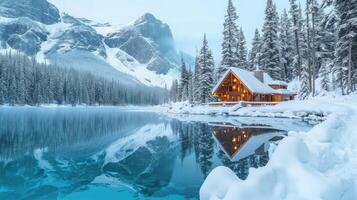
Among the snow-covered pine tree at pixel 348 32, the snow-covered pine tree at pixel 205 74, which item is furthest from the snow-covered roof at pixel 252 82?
the snow-covered pine tree at pixel 348 32

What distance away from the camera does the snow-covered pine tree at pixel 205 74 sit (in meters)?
53.1

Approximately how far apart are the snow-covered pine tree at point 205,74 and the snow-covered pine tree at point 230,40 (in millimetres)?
A: 3822

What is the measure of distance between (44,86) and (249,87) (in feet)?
255

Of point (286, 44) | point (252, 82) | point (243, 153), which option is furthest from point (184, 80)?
point (243, 153)

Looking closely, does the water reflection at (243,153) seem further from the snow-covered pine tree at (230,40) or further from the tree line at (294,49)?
the snow-covered pine tree at (230,40)

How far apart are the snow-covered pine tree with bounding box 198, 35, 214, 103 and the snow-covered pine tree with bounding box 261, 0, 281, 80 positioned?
385 inches

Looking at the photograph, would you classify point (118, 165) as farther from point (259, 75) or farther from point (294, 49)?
point (294, 49)

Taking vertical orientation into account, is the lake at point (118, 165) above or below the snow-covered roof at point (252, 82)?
below

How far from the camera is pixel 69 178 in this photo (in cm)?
1022

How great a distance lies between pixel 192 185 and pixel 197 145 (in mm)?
7414

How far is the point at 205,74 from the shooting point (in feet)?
174

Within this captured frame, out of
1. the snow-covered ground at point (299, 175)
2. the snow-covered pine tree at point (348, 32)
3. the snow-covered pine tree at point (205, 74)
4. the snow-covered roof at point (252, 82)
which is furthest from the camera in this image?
the snow-covered pine tree at point (205, 74)

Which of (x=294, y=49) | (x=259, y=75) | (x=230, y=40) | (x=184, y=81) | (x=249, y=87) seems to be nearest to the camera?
(x=249, y=87)

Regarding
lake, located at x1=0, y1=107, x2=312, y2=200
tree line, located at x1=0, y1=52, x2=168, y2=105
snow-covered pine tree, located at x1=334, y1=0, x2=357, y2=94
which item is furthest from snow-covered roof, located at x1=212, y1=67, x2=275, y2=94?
tree line, located at x1=0, y1=52, x2=168, y2=105
